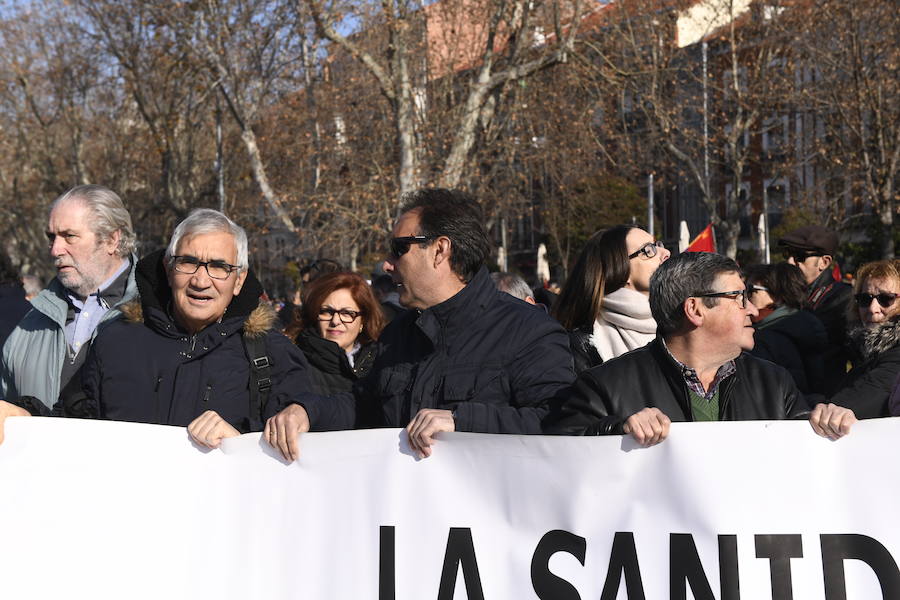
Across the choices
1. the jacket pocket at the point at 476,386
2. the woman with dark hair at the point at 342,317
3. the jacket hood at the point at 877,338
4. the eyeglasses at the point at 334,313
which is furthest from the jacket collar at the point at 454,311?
the eyeglasses at the point at 334,313

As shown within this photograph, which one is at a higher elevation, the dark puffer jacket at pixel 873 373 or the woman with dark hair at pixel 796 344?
the woman with dark hair at pixel 796 344

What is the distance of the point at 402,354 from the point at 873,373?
191 cm

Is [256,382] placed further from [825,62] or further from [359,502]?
[825,62]

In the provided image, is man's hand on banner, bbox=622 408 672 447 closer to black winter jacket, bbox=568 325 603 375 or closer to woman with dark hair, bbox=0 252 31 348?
black winter jacket, bbox=568 325 603 375

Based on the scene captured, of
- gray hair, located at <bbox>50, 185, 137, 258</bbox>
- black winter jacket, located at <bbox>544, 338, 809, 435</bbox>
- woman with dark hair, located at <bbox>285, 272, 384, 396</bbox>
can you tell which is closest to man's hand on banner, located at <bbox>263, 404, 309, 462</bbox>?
black winter jacket, located at <bbox>544, 338, 809, 435</bbox>

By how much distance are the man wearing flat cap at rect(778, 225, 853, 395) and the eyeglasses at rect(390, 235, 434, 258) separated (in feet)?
9.53

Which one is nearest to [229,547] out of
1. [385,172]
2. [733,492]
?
[733,492]

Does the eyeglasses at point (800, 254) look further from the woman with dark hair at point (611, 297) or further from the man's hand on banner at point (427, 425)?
the man's hand on banner at point (427, 425)

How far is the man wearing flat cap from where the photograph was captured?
18.7ft

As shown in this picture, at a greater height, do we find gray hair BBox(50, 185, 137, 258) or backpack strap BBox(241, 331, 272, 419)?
gray hair BBox(50, 185, 137, 258)

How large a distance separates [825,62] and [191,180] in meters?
17.8

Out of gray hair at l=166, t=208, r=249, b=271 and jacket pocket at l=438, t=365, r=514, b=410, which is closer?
jacket pocket at l=438, t=365, r=514, b=410

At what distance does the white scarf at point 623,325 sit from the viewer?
14.4 ft

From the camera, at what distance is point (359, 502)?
329 cm
